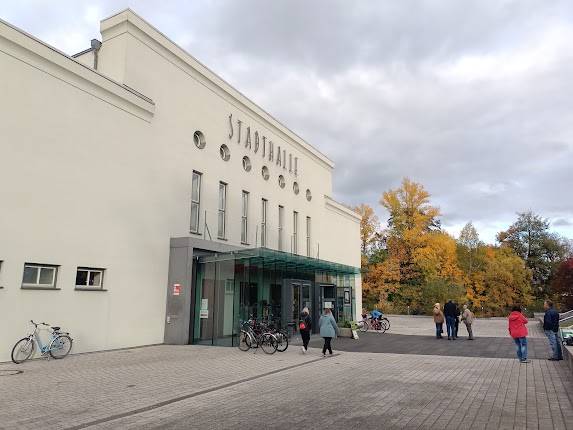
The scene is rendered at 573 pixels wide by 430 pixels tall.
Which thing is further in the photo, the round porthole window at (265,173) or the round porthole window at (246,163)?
the round porthole window at (265,173)

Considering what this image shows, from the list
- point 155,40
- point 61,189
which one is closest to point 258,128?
point 155,40

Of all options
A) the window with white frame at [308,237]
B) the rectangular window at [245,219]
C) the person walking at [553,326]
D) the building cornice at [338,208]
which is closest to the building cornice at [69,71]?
the rectangular window at [245,219]

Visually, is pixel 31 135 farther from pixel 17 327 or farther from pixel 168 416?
pixel 168 416

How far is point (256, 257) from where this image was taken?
18328mm

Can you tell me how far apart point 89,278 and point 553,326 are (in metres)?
14.1

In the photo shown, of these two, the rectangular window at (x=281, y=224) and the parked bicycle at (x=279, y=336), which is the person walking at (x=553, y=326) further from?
the rectangular window at (x=281, y=224)

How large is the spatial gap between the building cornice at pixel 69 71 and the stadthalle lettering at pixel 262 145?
5.84m

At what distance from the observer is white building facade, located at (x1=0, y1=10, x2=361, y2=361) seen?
12711 millimetres

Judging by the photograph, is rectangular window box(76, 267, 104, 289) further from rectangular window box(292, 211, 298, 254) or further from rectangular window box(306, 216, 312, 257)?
rectangular window box(306, 216, 312, 257)

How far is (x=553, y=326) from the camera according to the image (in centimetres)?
1293

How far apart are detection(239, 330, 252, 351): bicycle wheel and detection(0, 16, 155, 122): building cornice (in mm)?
8830

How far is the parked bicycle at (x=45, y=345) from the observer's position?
39.4 ft

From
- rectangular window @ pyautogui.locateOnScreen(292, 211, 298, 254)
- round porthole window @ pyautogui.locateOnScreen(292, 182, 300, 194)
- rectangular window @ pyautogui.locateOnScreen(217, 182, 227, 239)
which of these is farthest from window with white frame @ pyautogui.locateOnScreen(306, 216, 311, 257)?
rectangular window @ pyautogui.locateOnScreen(217, 182, 227, 239)

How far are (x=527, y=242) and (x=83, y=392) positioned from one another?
69330mm
